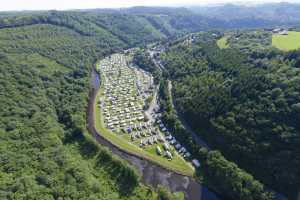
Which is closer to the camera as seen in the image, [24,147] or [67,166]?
[67,166]

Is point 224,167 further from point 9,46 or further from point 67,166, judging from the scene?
point 9,46

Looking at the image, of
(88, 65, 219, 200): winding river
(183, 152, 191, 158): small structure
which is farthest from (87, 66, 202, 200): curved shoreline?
(183, 152, 191, 158): small structure

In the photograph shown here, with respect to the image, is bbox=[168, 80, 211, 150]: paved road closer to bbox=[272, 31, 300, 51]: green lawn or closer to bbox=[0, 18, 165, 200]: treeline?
bbox=[0, 18, 165, 200]: treeline

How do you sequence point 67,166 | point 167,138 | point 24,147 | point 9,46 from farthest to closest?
point 9,46, point 167,138, point 24,147, point 67,166

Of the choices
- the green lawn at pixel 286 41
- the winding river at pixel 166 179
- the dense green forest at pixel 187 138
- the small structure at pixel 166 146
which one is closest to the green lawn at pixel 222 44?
the dense green forest at pixel 187 138

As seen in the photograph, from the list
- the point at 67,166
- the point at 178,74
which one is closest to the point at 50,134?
the point at 67,166

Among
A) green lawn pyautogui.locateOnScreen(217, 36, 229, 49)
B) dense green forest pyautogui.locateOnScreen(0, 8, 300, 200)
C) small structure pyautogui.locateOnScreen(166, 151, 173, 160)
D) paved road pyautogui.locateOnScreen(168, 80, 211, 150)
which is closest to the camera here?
dense green forest pyautogui.locateOnScreen(0, 8, 300, 200)

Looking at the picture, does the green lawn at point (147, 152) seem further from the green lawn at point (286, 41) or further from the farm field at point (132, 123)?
the green lawn at point (286, 41)
